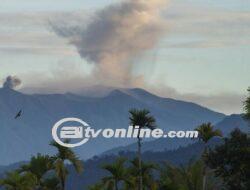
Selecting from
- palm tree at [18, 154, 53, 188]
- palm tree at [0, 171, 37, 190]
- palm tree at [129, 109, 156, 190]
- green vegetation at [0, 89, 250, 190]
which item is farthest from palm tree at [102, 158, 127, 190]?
palm tree at [0, 171, 37, 190]

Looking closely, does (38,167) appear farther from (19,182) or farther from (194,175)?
(194,175)

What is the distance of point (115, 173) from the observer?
316 feet

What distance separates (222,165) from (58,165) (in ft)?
79.2

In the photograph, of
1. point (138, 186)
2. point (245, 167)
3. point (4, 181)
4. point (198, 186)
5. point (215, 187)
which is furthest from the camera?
point (215, 187)

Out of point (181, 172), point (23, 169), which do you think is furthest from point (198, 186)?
point (23, 169)

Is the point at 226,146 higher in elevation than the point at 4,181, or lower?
higher

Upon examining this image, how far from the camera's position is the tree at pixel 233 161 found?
78500 mm

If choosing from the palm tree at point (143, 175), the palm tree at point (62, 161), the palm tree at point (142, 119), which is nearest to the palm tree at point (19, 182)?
the palm tree at point (62, 161)

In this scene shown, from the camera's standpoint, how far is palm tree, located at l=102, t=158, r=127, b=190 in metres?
95.0

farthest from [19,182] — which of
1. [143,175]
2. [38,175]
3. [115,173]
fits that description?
[143,175]

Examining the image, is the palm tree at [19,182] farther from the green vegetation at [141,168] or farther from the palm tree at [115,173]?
the palm tree at [115,173]

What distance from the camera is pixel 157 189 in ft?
318

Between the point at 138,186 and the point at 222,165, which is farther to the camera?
the point at 138,186

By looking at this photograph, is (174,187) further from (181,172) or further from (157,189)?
(181,172)
